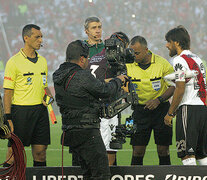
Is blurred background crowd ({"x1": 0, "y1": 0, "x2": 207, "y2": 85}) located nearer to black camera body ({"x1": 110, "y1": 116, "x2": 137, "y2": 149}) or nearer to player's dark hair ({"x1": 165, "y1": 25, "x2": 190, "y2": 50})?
player's dark hair ({"x1": 165, "y1": 25, "x2": 190, "y2": 50})

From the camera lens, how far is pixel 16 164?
3.36 meters

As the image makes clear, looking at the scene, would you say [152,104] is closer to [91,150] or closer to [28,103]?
[28,103]

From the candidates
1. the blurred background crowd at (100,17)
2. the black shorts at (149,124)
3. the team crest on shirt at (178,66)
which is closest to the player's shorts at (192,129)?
the team crest on shirt at (178,66)

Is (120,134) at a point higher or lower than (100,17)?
lower

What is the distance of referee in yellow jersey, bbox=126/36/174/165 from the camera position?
4.93 m

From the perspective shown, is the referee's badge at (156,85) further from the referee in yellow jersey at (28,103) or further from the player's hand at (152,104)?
the referee in yellow jersey at (28,103)

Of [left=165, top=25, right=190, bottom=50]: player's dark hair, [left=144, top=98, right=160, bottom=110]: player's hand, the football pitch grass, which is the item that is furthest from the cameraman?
the football pitch grass

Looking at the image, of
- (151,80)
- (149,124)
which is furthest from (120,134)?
(151,80)

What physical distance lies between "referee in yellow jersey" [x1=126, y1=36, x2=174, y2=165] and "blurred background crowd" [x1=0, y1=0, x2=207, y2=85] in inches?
494

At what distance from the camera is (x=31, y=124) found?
4.98 meters

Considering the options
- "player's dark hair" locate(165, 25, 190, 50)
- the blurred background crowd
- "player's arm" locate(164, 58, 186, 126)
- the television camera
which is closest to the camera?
the television camera

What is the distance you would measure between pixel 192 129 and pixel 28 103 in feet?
6.44

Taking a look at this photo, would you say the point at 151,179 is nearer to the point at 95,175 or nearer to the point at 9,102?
the point at 95,175

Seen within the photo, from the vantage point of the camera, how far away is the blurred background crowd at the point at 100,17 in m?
17.6
